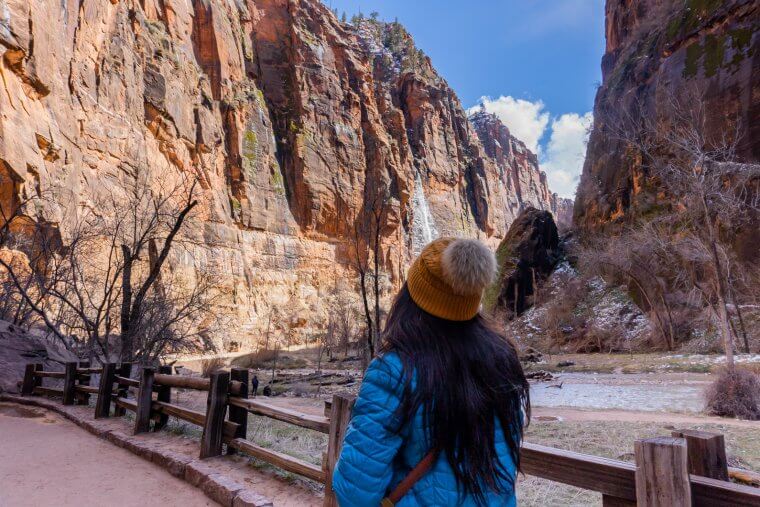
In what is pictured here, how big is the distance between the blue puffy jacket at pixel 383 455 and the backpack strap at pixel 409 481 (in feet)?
0.04

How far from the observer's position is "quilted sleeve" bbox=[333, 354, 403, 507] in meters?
1.41

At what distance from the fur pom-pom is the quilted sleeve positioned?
0.37 meters

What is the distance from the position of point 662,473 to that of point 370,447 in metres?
1.06

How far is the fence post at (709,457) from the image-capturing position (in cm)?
161

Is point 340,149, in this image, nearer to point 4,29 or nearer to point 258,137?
point 258,137

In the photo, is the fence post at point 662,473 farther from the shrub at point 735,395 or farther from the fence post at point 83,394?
the fence post at point 83,394

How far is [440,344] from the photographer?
61.1 inches

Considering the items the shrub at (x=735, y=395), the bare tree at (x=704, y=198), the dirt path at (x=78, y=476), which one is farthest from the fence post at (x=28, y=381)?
the bare tree at (x=704, y=198)

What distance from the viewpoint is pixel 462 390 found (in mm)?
1491

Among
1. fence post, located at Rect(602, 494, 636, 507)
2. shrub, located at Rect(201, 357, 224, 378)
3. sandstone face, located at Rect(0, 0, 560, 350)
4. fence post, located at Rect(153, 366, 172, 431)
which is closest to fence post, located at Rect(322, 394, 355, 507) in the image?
fence post, located at Rect(602, 494, 636, 507)

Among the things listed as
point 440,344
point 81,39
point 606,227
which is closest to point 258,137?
point 81,39

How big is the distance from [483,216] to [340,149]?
34.0 metres

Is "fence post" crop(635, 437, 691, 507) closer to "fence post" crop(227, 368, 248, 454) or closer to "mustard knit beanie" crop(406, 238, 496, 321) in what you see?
"mustard knit beanie" crop(406, 238, 496, 321)

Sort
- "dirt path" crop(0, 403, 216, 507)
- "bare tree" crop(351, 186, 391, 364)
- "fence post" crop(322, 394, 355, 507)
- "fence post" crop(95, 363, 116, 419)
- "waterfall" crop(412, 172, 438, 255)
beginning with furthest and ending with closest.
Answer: "waterfall" crop(412, 172, 438, 255)
"bare tree" crop(351, 186, 391, 364)
"fence post" crop(95, 363, 116, 419)
"dirt path" crop(0, 403, 216, 507)
"fence post" crop(322, 394, 355, 507)
